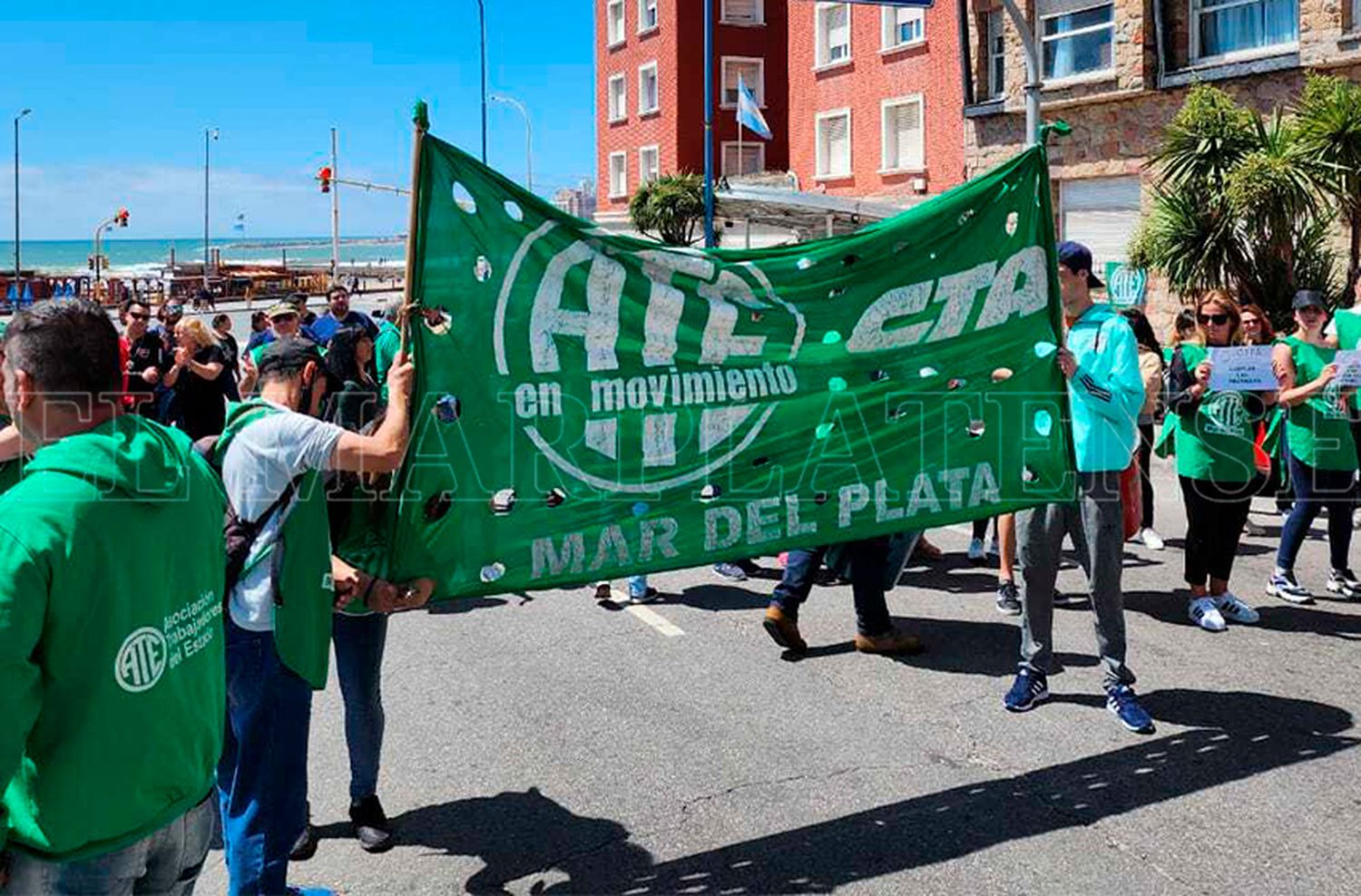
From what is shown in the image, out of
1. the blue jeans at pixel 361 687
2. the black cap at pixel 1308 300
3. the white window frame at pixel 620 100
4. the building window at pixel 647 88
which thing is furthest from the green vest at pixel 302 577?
the white window frame at pixel 620 100

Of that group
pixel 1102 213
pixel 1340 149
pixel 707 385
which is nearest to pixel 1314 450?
pixel 707 385

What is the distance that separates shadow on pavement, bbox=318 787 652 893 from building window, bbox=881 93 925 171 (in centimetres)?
2741

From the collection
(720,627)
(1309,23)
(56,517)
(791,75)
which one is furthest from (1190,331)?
(791,75)

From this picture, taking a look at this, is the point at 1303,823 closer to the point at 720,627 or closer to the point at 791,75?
the point at 720,627

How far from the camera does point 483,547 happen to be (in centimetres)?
482

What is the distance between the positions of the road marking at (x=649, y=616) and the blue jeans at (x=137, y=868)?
4827 mm

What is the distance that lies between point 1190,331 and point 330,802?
249 inches

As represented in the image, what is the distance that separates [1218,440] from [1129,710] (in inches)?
99.0

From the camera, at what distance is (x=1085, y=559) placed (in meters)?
6.11

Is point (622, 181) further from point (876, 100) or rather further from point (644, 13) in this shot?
point (876, 100)

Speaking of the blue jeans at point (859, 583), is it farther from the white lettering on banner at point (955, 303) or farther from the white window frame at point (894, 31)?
the white window frame at point (894, 31)

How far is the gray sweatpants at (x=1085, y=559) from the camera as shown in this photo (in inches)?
237

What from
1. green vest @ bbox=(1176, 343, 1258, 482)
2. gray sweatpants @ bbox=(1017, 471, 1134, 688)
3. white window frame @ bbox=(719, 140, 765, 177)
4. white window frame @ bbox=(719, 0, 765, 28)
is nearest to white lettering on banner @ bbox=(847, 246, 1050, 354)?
gray sweatpants @ bbox=(1017, 471, 1134, 688)

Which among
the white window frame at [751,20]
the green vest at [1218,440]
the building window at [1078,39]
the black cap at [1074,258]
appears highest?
the white window frame at [751,20]
